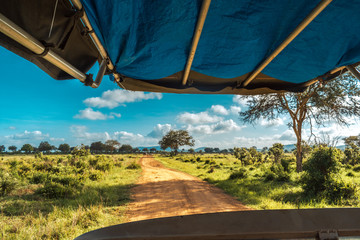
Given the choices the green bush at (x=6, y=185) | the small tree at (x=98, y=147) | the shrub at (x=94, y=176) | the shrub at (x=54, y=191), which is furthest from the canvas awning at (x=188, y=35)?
the small tree at (x=98, y=147)

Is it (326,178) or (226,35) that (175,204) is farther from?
(226,35)

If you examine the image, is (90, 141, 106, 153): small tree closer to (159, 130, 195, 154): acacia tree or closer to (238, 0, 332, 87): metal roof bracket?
(159, 130, 195, 154): acacia tree

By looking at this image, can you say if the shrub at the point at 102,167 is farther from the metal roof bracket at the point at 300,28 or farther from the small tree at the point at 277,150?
the small tree at the point at 277,150

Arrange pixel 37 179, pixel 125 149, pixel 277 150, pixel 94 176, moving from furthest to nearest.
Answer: pixel 125 149 → pixel 277 150 → pixel 94 176 → pixel 37 179

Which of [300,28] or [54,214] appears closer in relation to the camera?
[300,28]

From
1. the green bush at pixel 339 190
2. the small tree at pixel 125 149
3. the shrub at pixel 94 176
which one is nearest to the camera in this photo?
the green bush at pixel 339 190

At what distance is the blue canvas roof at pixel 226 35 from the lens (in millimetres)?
1722

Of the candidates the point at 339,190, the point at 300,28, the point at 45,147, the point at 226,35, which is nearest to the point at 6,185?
the point at 226,35

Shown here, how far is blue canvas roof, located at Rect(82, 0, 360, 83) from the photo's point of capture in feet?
5.65

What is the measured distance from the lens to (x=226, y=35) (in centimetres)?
211

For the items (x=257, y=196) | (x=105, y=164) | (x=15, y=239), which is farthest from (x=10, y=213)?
(x=105, y=164)

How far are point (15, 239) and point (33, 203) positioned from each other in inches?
113

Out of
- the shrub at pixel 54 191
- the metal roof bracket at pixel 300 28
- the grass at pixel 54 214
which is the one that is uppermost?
the metal roof bracket at pixel 300 28

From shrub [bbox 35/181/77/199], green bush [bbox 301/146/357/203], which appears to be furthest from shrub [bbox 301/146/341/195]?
shrub [bbox 35/181/77/199]
